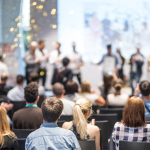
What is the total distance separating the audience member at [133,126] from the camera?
6.92 feet

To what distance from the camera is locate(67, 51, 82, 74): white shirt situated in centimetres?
709

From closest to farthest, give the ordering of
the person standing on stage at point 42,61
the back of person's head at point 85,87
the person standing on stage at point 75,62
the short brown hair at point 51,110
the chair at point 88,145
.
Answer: the short brown hair at point 51,110, the chair at point 88,145, the back of person's head at point 85,87, the person standing on stage at point 42,61, the person standing on stage at point 75,62

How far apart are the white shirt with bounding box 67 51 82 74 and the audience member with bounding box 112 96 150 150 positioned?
493 centimetres

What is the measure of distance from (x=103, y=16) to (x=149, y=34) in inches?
71.9

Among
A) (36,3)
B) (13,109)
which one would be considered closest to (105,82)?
(13,109)

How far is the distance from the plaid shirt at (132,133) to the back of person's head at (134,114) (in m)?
0.04

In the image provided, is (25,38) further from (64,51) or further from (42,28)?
(64,51)

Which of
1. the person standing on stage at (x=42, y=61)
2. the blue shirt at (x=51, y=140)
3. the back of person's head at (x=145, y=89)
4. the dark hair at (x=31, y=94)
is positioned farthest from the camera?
the person standing on stage at (x=42, y=61)

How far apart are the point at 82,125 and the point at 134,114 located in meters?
0.50

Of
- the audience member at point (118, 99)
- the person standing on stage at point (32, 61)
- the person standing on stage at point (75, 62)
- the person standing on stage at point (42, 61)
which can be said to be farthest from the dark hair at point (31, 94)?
the person standing on stage at point (75, 62)

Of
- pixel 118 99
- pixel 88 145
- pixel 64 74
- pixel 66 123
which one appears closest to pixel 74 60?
pixel 64 74

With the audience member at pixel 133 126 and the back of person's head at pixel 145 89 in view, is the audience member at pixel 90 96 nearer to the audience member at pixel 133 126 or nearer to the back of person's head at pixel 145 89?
the back of person's head at pixel 145 89

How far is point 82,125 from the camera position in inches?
79.8

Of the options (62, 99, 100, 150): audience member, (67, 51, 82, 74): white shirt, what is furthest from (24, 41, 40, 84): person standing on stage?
(62, 99, 100, 150): audience member
